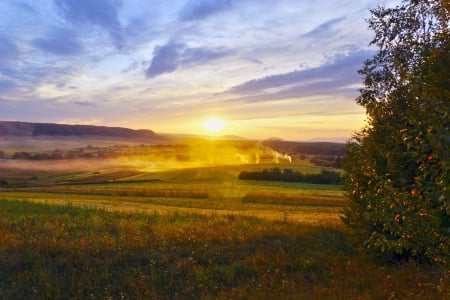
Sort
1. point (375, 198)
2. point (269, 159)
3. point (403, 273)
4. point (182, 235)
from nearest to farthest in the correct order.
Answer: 1. point (375, 198)
2. point (403, 273)
3. point (182, 235)
4. point (269, 159)

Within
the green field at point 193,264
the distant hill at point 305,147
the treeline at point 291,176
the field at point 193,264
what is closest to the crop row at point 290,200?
the field at point 193,264

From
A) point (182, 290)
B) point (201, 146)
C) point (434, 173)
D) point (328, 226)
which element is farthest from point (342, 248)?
point (201, 146)

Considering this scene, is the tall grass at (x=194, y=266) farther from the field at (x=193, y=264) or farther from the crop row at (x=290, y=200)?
the crop row at (x=290, y=200)

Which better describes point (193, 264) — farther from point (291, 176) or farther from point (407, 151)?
point (291, 176)

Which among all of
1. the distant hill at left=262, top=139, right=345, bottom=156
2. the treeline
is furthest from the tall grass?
the distant hill at left=262, top=139, right=345, bottom=156

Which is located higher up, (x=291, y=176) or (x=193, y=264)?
(x=193, y=264)

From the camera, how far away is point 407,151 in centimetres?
752

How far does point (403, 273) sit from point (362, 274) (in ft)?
3.55

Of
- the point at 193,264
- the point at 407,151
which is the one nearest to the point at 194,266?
the point at 193,264

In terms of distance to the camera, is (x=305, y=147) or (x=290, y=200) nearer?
(x=290, y=200)

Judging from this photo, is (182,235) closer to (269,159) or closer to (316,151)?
(269,159)

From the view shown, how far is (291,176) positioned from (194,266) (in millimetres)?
60430

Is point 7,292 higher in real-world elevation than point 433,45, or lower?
lower

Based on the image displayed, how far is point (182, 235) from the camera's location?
15.8 metres
